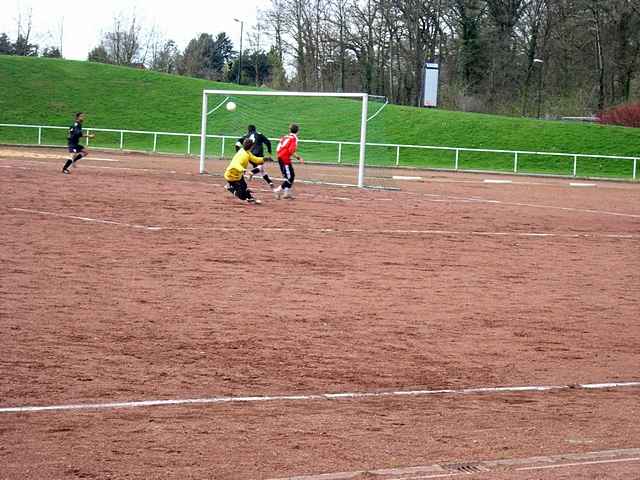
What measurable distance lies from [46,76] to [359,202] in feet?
156

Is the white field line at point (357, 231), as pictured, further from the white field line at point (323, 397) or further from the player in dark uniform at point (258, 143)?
the white field line at point (323, 397)

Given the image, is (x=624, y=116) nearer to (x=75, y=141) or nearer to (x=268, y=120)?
(x=268, y=120)

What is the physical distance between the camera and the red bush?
197ft

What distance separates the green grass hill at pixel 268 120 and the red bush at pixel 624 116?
9.51ft

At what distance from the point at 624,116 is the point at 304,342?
55.0 m

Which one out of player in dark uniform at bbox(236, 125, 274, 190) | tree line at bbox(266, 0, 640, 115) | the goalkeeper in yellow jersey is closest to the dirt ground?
the goalkeeper in yellow jersey

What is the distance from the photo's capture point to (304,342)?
31.2ft

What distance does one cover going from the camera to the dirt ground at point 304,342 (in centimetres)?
622

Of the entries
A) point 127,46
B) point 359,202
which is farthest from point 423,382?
point 127,46

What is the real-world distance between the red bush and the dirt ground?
41.5 meters

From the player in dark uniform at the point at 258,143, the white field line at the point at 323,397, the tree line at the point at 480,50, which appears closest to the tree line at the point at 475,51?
the tree line at the point at 480,50

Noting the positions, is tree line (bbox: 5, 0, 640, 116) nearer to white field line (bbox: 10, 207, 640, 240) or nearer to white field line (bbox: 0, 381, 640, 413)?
white field line (bbox: 10, 207, 640, 240)

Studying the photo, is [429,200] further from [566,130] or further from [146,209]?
[566,130]

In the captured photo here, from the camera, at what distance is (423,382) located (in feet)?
27.2
